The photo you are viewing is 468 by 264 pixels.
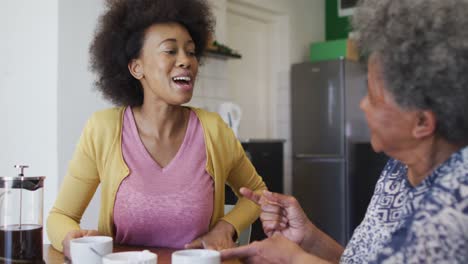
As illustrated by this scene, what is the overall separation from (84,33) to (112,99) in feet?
4.91

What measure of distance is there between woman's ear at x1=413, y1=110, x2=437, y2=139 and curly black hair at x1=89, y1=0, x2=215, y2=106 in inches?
41.6

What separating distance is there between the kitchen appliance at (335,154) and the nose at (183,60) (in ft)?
10.8

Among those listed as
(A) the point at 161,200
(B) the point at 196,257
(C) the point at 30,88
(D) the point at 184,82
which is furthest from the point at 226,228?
(C) the point at 30,88

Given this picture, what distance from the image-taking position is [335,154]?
4.95m

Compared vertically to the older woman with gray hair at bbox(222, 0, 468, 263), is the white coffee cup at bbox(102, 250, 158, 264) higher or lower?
lower

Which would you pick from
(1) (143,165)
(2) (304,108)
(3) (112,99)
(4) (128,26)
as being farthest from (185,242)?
(2) (304,108)

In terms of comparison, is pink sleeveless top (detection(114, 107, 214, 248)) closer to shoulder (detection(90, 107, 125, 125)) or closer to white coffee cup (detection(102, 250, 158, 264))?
shoulder (detection(90, 107, 125, 125))

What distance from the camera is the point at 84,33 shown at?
10.7 feet

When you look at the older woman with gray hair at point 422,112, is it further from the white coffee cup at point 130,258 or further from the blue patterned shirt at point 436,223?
the white coffee cup at point 130,258

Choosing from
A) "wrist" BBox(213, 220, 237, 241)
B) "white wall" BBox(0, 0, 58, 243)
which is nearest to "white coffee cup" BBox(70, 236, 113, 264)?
→ "wrist" BBox(213, 220, 237, 241)

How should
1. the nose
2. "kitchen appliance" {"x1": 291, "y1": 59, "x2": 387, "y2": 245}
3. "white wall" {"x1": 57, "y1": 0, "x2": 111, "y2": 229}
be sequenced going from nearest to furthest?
the nose < "white wall" {"x1": 57, "y1": 0, "x2": 111, "y2": 229} < "kitchen appliance" {"x1": 291, "y1": 59, "x2": 387, "y2": 245}

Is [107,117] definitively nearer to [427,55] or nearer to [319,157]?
[427,55]

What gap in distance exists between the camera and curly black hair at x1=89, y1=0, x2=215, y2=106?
1810 mm

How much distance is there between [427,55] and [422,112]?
4.2 inches
